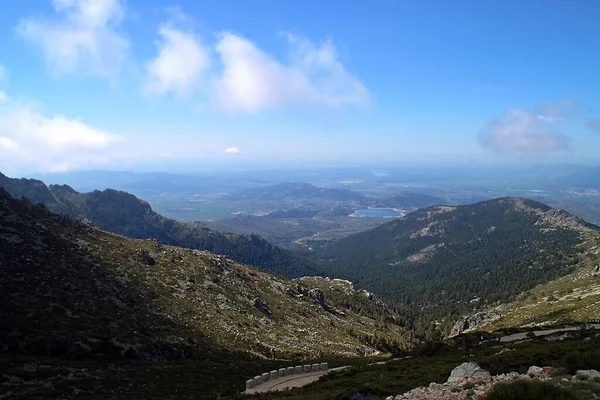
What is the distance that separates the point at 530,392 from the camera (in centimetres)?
1465

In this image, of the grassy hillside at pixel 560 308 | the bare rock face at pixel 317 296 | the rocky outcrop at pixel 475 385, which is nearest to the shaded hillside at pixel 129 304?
the bare rock face at pixel 317 296

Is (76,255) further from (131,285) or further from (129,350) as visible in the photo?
(129,350)

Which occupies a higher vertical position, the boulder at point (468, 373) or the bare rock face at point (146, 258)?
the boulder at point (468, 373)

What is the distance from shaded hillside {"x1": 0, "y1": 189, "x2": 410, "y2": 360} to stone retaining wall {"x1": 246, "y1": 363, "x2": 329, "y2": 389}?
17200 millimetres

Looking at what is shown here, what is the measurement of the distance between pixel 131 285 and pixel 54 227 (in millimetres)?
23581

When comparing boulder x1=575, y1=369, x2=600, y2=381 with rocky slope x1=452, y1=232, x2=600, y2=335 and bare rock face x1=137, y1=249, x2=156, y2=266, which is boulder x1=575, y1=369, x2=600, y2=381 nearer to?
rocky slope x1=452, y1=232, x2=600, y2=335

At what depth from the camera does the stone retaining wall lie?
121ft

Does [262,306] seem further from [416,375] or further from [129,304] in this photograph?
[416,375]

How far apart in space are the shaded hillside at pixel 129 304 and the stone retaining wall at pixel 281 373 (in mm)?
17200

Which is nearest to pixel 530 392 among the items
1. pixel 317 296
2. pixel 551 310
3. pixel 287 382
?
pixel 287 382

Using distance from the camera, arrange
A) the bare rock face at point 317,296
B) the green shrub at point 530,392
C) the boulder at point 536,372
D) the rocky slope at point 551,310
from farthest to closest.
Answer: the bare rock face at point 317,296, the rocky slope at point 551,310, the boulder at point 536,372, the green shrub at point 530,392

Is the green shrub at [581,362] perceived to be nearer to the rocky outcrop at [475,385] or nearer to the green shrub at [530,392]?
the rocky outcrop at [475,385]

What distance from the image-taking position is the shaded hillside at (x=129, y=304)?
151 feet

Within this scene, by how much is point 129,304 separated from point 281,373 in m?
35.6
